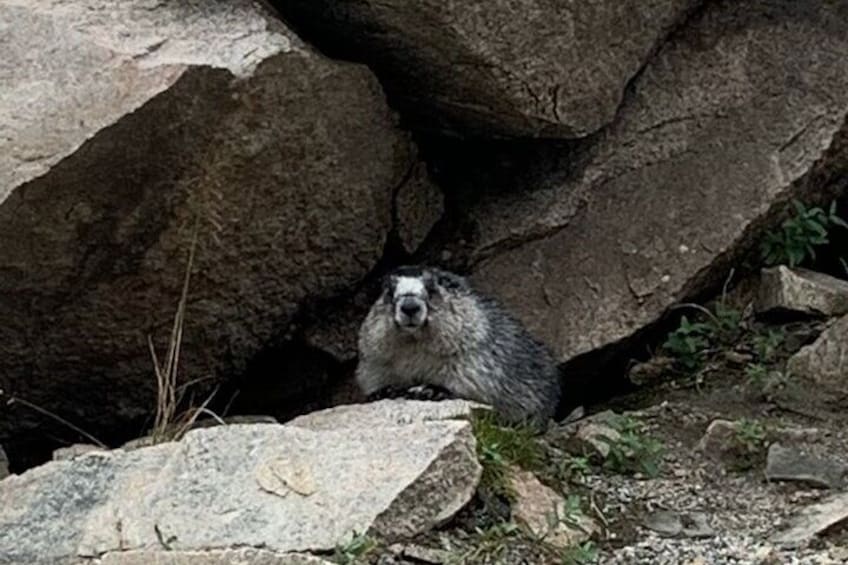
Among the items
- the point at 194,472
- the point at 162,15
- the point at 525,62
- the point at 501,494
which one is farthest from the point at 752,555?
the point at 162,15

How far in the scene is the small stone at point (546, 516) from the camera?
4879 millimetres

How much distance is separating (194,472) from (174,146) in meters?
1.24

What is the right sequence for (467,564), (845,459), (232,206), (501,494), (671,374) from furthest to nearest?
1. (671,374)
2. (232,206)
3. (845,459)
4. (501,494)
5. (467,564)

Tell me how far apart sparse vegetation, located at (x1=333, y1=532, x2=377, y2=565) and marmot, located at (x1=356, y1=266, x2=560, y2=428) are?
1.84m

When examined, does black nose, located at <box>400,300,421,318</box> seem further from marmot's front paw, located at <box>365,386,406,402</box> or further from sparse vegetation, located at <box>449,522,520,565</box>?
sparse vegetation, located at <box>449,522,520,565</box>

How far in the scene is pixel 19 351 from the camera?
236 inches

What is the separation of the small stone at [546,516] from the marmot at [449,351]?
3.92 ft

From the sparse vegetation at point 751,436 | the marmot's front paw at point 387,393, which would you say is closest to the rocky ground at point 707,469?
the sparse vegetation at point 751,436

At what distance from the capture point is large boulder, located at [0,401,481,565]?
457cm

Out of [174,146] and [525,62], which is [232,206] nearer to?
[174,146]

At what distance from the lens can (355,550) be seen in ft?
14.6

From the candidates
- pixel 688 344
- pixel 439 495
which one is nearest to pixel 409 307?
pixel 688 344

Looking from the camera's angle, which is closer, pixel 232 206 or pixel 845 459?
pixel 845 459

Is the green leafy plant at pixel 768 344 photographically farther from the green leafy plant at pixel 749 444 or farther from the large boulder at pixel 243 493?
the large boulder at pixel 243 493
